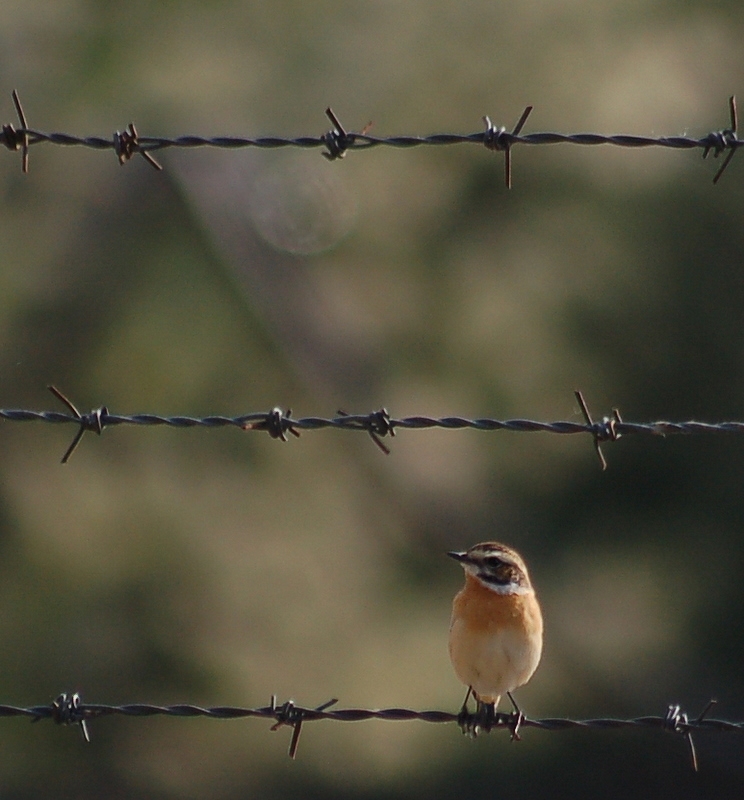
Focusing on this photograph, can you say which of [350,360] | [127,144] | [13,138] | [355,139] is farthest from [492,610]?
[350,360]

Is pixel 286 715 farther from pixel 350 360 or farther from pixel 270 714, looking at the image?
pixel 350 360

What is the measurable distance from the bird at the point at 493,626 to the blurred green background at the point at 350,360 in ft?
16.3

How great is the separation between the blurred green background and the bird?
4.98 m

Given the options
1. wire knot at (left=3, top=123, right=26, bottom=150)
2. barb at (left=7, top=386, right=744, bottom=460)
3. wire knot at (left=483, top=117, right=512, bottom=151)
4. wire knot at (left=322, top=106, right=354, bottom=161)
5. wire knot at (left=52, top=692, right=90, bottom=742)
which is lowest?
wire knot at (left=52, top=692, right=90, bottom=742)

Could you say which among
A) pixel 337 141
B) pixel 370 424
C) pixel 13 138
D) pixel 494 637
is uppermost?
pixel 337 141

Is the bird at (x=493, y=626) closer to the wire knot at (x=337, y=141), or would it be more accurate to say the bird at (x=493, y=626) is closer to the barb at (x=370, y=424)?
the barb at (x=370, y=424)

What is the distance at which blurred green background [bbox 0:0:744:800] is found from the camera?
10.8 m

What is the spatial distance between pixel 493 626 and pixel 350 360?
579cm

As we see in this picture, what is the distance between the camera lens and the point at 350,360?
11.5 metres

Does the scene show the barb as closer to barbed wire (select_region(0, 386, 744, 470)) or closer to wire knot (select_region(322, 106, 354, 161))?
barbed wire (select_region(0, 386, 744, 470))

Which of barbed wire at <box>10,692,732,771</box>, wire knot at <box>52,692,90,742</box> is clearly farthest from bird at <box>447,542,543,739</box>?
wire knot at <box>52,692,90,742</box>

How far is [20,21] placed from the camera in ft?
35.8

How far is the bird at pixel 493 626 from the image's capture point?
231 inches

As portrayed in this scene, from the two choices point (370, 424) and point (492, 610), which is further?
point (492, 610)
